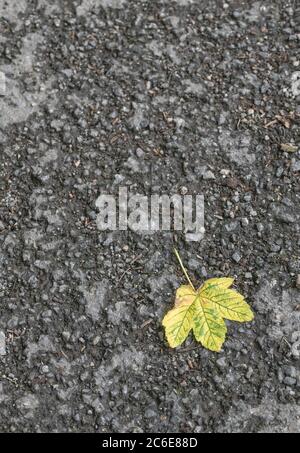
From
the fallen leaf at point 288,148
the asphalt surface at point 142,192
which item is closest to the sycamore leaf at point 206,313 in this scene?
the asphalt surface at point 142,192

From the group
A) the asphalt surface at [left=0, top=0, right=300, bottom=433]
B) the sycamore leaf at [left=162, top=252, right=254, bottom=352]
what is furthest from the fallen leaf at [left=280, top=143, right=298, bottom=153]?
the sycamore leaf at [left=162, top=252, right=254, bottom=352]

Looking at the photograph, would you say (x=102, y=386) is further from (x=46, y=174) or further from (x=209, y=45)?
(x=209, y=45)

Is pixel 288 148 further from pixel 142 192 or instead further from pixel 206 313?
pixel 206 313

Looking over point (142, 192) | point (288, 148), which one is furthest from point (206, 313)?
point (288, 148)

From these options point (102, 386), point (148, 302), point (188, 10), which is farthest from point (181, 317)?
point (188, 10)

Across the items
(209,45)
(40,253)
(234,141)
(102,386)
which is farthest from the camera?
(209,45)
